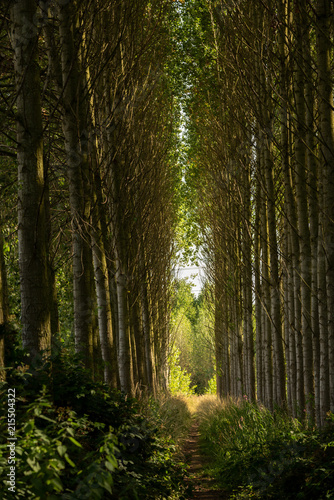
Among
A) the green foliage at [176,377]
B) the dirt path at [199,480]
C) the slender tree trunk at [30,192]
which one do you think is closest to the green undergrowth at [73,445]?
the slender tree trunk at [30,192]

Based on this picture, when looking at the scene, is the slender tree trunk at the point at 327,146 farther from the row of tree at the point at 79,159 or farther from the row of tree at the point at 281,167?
the row of tree at the point at 79,159

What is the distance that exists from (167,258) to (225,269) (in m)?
2.51

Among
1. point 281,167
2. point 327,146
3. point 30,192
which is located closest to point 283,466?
point 327,146

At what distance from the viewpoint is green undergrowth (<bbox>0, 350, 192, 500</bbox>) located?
2.39 metres

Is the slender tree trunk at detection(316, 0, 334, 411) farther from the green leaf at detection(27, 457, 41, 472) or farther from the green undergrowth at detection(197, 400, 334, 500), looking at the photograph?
the green leaf at detection(27, 457, 41, 472)

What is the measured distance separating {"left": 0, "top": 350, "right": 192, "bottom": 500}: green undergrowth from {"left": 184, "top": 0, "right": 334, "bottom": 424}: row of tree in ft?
7.77

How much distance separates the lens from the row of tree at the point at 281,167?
5410 millimetres

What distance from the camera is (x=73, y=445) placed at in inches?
114

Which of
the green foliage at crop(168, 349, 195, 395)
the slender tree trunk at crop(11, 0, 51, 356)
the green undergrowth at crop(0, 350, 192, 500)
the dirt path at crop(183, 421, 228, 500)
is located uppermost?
the slender tree trunk at crop(11, 0, 51, 356)

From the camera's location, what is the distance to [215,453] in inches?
353

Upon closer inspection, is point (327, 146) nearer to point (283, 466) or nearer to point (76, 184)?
point (76, 184)

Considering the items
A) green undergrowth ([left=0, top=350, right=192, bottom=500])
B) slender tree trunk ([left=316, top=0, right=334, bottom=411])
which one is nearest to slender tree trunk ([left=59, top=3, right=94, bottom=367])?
green undergrowth ([left=0, top=350, right=192, bottom=500])

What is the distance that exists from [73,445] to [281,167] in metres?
6.72

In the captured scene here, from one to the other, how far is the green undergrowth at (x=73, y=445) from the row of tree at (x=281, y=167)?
93.3 inches
